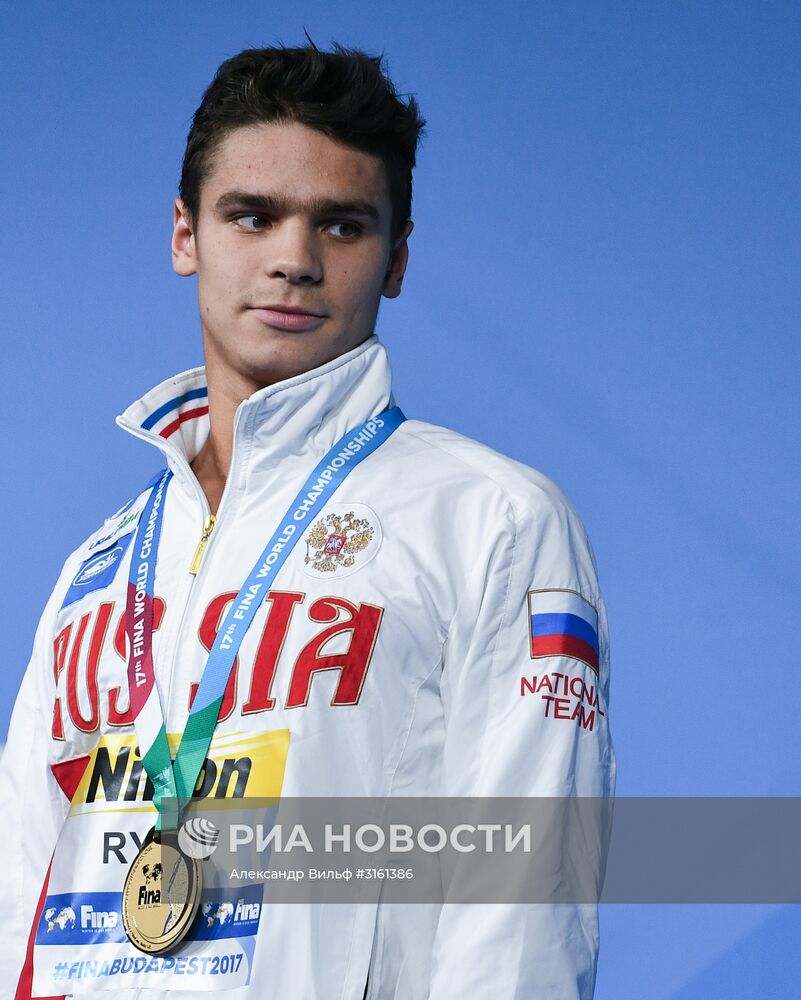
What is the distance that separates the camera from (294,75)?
5.79 ft

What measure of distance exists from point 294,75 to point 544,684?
84cm

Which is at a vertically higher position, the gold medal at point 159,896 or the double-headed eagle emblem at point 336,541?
the double-headed eagle emblem at point 336,541

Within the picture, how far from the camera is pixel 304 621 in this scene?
1554mm

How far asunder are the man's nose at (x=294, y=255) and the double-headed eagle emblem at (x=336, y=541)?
0.29 meters

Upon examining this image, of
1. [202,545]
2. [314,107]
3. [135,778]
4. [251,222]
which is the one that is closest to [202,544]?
[202,545]

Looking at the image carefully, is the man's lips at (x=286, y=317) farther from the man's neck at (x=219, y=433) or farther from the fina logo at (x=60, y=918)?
the fina logo at (x=60, y=918)

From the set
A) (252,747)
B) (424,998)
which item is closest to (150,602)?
(252,747)

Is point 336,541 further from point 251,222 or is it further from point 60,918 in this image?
point 60,918

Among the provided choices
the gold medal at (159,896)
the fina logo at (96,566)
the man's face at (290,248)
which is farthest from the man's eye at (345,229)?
the gold medal at (159,896)

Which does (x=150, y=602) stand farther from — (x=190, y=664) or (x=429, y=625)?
(x=429, y=625)

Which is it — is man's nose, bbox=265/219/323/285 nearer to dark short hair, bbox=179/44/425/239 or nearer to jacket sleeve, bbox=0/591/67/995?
dark short hair, bbox=179/44/425/239

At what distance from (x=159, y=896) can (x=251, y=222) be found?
799 mm

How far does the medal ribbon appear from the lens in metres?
1.52

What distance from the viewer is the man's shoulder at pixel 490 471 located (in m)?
1.60
